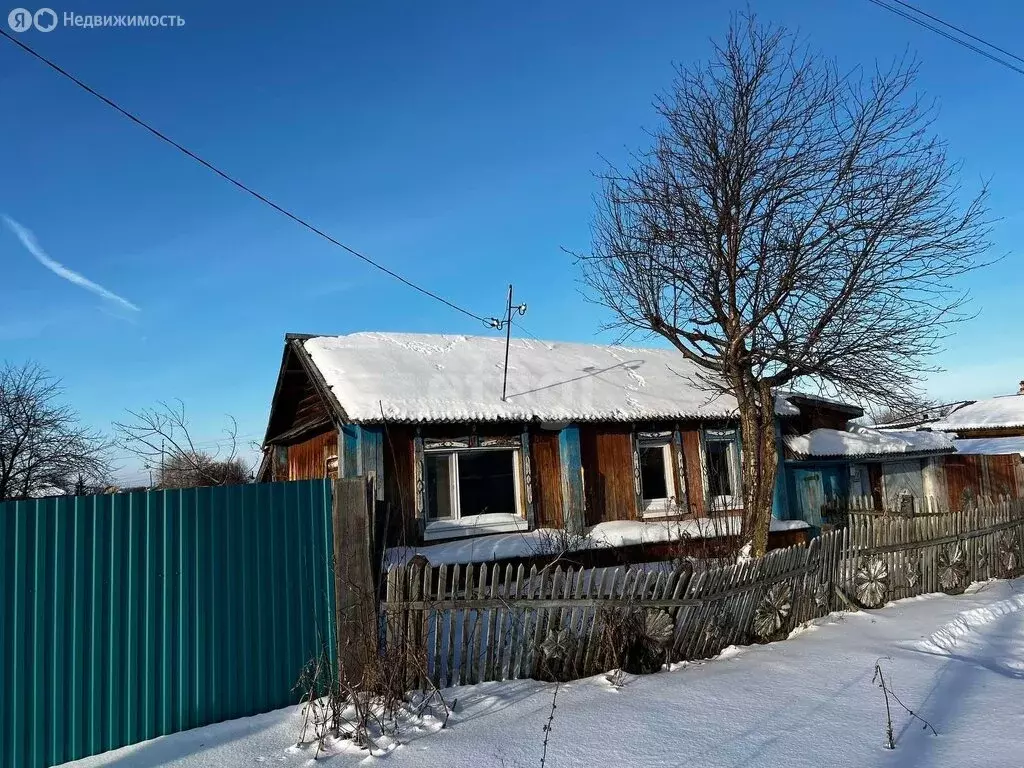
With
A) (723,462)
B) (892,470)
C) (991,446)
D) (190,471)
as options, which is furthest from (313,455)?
(991,446)

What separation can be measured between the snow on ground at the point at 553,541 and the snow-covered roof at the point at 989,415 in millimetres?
22893

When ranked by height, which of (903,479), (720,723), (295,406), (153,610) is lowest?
(720,723)

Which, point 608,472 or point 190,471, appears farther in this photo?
point 608,472

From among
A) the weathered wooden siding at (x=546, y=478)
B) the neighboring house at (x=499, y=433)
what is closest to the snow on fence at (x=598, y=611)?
the neighboring house at (x=499, y=433)

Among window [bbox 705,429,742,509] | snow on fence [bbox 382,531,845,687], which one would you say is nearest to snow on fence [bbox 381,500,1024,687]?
snow on fence [bbox 382,531,845,687]

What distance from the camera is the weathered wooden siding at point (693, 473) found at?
1354 cm

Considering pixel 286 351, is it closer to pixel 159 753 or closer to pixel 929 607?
pixel 159 753

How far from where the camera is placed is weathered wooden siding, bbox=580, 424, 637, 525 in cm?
1265

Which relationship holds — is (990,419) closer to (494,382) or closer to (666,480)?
(666,480)

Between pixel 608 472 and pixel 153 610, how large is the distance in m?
9.57

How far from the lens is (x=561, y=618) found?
552 cm

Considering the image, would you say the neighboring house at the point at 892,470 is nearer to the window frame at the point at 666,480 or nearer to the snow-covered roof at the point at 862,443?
the snow-covered roof at the point at 862,443

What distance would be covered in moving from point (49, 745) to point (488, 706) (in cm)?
273

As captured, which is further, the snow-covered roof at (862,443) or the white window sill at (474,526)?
the snow-covered roof at (862,443)
